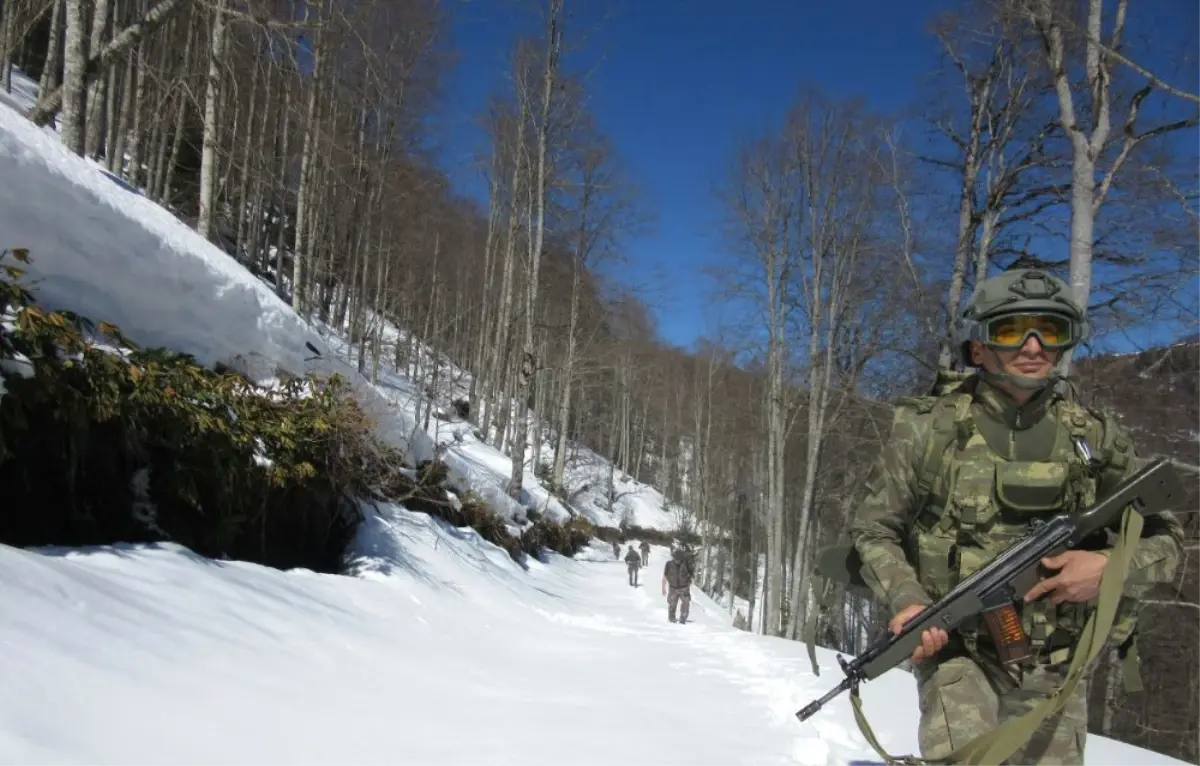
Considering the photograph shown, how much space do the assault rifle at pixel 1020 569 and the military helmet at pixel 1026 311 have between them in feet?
1.60

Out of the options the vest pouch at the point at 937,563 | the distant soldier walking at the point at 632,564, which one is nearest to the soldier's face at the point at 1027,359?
the vest pouch at the point at 937,563

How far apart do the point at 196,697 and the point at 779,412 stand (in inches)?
525

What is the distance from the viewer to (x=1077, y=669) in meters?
1.87

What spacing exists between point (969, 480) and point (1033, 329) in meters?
0.54

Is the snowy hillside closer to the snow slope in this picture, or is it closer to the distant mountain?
the snow slope

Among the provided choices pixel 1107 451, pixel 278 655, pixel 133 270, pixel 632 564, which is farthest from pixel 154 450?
pixel 632 564

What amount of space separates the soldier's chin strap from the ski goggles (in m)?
0.57

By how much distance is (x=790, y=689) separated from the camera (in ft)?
17.6

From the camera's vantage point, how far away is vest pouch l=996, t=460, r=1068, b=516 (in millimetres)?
2125

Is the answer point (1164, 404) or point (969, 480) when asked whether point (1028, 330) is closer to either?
point (969, 480)

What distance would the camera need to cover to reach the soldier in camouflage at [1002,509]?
202 cm

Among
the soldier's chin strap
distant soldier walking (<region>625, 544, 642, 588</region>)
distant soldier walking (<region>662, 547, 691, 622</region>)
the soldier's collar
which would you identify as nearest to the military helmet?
the soldier's collar

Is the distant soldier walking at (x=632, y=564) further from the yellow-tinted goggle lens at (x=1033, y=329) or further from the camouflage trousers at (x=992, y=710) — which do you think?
the yellow-tinted goggle lens at (x=1033, y=329)

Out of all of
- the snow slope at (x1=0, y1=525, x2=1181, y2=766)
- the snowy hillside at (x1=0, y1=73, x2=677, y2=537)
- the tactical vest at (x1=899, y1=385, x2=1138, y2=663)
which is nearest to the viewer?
the tactical vest at (x1=899, y1=385, x2=1138, y2=663)
